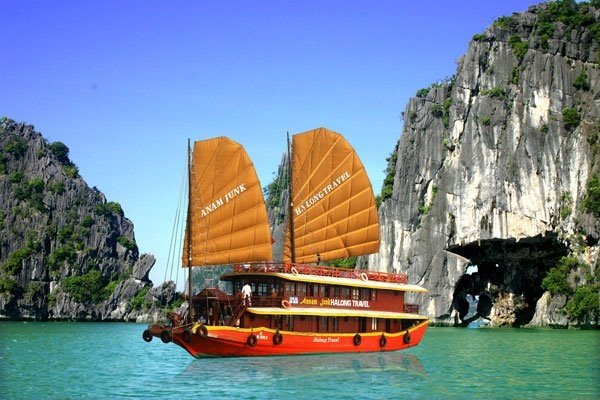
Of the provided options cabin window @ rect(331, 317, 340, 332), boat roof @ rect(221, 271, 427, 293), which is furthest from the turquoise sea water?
boat roof @ rect(221, 271, 427, 293)

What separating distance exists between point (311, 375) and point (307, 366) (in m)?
2.11

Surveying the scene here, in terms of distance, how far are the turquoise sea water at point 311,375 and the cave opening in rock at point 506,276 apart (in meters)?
28.8

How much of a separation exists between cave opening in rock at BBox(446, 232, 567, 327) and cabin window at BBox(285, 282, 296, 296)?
34.3 meters

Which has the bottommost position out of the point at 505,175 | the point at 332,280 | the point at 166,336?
the point at 166,336

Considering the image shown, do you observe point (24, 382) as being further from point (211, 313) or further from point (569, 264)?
point (569, 264)

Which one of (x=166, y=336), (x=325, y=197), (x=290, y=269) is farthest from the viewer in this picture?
(x=325, y=197)

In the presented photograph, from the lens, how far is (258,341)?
82.6ft

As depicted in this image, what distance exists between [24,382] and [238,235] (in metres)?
9.80

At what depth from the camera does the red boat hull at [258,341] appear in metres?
24.4

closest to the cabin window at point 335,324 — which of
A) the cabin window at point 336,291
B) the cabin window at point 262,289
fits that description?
the cabin window at point 336,291

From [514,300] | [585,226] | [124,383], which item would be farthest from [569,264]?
[124,383]

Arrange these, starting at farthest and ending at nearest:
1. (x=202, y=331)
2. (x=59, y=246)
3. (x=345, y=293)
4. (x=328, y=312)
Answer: (x=59, y=246) < (x=345, y=293) < (x=328, y=312) < (x=202, y=331)

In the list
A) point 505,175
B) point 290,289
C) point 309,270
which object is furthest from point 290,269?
point 505,175

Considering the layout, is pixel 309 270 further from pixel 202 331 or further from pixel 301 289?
pixel 202 331
